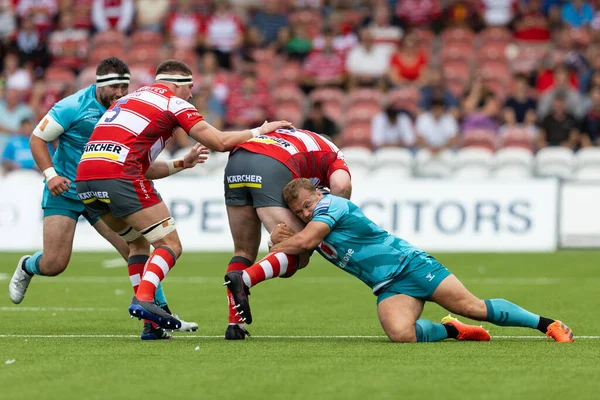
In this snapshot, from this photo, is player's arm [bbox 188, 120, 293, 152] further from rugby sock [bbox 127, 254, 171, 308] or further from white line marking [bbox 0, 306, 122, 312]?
white line marking [bbox 0, 306, 122, 312]

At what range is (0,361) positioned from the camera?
7.43 meters

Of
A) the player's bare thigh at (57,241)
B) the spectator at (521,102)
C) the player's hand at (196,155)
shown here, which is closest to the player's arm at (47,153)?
the player's bare thigh at (57,241)

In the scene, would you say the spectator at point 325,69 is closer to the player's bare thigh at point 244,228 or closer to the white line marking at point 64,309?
the white line marking at point 64,309

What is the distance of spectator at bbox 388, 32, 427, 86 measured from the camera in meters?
22.1

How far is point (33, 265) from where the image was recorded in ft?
32.9

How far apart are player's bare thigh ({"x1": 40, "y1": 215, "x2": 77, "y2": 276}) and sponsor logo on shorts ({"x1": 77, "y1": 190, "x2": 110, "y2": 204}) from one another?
3.50 ft

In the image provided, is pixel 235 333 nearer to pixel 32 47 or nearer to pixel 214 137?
pixel 214 137

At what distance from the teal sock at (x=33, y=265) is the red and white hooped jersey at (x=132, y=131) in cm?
150

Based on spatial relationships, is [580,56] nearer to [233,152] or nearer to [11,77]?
[11,77]

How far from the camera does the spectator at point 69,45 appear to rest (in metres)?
24.0

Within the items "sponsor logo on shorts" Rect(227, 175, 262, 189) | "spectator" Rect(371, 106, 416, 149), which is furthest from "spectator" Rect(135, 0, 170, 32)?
"sponsor logo on shorts" Rect(227, 175, 262, 189)

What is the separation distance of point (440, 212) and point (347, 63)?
5548 mm

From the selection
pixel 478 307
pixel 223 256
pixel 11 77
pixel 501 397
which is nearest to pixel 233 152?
pixel 478 307

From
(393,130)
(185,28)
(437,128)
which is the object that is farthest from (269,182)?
(185,28)
